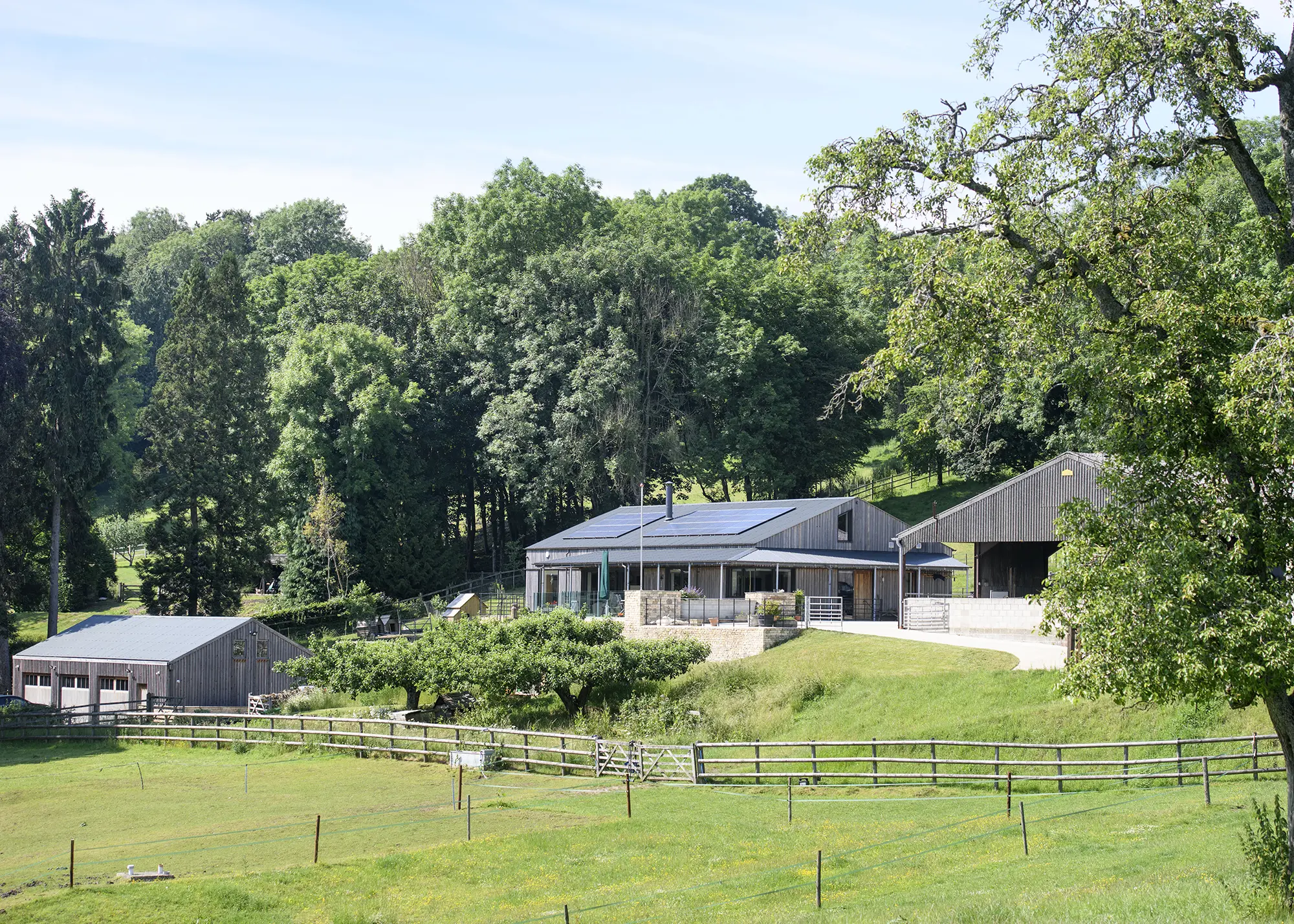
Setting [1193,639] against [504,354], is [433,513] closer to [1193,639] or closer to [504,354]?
[504,354]

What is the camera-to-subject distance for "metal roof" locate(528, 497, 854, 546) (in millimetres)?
52562

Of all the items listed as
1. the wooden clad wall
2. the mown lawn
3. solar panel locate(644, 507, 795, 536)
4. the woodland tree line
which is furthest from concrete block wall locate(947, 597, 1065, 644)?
the wooden clad wall

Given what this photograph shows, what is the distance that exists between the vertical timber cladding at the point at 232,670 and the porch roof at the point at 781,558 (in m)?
14.0

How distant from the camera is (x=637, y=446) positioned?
69.8 metres

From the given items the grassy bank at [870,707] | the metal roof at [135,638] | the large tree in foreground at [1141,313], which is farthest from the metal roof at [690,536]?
the large tree in foreground at [1141,313]

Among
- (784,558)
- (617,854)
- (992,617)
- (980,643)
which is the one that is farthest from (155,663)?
(992,617)

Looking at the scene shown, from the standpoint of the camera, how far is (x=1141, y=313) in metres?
14.2

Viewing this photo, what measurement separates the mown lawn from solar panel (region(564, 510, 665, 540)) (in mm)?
28857

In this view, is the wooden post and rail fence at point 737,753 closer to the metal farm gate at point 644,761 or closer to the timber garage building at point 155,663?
the metal farm gate at point 644,761

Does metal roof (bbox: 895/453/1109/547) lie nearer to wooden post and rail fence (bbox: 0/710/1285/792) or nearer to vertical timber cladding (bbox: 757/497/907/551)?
vertical timber cladding (bbox: 757/497/907/551)

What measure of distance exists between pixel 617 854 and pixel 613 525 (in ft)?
133

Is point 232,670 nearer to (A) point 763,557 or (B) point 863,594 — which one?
(A) point 763,557

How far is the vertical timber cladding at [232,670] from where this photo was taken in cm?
4662

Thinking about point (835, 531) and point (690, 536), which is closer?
point (835, 531)
